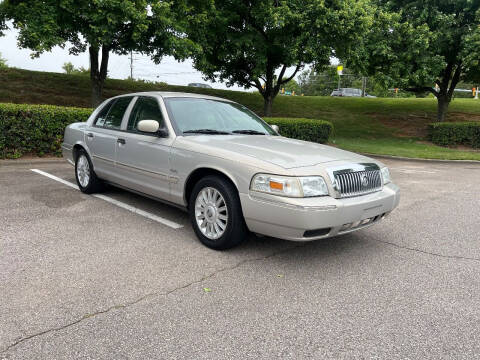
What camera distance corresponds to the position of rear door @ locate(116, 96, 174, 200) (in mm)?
4543

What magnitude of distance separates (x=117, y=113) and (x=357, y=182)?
140 inches

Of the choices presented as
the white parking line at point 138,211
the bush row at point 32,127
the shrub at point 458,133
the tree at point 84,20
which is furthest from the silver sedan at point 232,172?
the shrub at point 458,133

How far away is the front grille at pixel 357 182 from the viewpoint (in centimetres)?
368

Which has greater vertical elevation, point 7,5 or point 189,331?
point 7,5

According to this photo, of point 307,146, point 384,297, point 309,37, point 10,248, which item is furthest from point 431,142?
point 10,248

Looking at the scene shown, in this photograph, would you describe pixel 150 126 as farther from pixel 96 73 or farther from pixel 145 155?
pixel 96 73

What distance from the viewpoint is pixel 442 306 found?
3033 mm

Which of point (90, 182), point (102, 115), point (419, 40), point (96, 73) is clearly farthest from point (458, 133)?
point (90, 182)

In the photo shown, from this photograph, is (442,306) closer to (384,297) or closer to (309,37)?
(384,297)

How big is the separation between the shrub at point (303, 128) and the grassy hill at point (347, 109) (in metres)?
1.05

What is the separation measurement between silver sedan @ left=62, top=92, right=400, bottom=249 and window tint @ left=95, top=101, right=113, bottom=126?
23 centimetres

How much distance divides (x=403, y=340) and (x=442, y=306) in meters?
0.68

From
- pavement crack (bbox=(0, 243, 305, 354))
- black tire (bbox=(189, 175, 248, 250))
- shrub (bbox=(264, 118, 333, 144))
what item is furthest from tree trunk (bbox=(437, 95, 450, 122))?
black tire (bbox=(189, 175, 248, 250))

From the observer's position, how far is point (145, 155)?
4781 millimetres
